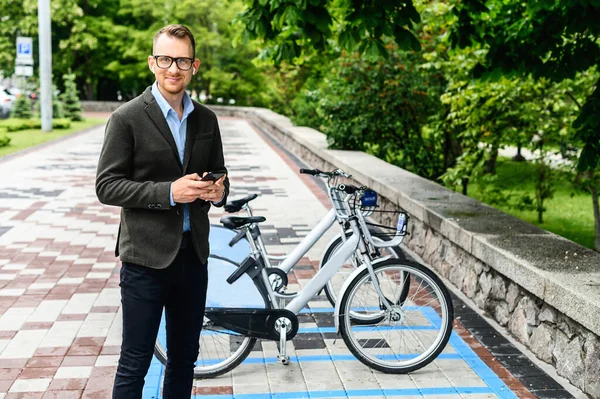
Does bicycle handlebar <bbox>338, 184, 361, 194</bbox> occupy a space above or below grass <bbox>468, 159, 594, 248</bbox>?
above

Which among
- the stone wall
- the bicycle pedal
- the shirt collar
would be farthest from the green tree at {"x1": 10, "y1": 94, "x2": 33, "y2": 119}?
the shirt collar

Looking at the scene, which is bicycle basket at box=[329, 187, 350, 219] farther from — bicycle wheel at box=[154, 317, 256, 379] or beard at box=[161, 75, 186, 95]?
beard at box=[161, 75, 186, 95]

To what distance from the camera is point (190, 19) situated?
45.1 metres

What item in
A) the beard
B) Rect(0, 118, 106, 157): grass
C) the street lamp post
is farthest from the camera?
the street lamp post

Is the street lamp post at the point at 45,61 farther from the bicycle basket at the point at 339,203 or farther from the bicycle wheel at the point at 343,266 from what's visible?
the bicycle basket at the point at 339,203

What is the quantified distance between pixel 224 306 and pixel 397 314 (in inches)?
42.2

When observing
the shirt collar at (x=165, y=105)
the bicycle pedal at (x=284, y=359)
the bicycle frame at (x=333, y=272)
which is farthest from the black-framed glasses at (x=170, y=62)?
the bicycle pedal at (x=284, y=359)

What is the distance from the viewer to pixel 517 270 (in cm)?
526

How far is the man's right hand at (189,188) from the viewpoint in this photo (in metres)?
3.13

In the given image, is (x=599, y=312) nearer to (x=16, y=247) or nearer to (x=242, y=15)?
(x=242, y=15)

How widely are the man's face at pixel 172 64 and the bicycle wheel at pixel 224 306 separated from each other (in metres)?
1.66

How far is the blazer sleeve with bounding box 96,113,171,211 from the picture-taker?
125 inches

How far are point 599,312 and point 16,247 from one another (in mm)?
6140

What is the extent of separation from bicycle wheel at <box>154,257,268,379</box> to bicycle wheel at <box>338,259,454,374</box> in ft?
1.86
